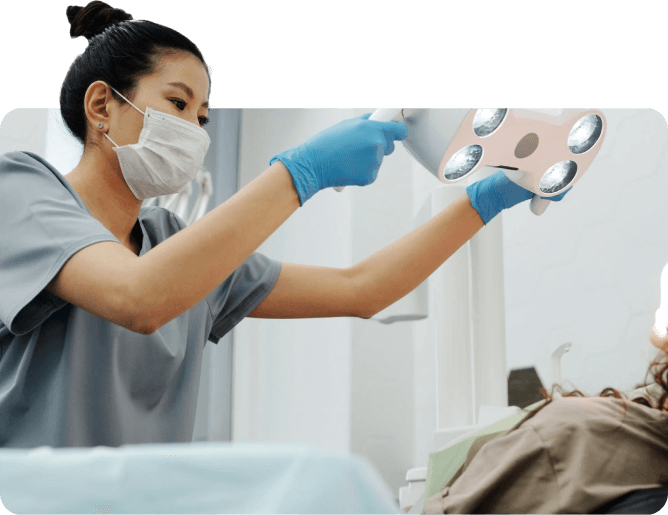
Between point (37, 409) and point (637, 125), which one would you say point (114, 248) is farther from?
point (637, 125)

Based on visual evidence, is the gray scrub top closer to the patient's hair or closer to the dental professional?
the dental professional

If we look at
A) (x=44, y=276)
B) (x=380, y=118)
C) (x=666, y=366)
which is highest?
(x=380, y=118)

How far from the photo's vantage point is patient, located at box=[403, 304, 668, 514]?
0.81m

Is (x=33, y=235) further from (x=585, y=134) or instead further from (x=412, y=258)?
(x=585, y=134)

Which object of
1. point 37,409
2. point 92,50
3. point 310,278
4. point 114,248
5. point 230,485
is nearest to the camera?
point 230,485

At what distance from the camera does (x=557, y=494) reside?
2.67ft

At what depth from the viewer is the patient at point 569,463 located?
812mm

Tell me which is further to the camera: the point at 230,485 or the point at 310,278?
the point at 310,278

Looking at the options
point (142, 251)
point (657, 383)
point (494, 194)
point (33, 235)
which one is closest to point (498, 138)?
point (494, 194)

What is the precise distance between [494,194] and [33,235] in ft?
2.48

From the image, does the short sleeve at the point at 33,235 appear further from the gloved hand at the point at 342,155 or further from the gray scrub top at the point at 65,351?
the gloved hand at the point at 342,155

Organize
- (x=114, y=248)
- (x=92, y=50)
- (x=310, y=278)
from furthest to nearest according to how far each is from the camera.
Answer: (x=310, y=278) < (x=92, y=50) < (x=114, y=248)

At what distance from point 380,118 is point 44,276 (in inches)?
21.8

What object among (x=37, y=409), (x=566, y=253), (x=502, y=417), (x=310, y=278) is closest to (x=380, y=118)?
(x=310, y=278)
